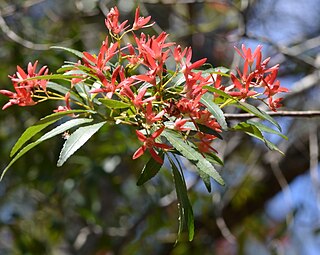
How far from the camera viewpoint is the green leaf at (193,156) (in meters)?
1.04

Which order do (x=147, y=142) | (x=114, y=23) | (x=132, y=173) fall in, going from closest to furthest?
(x=147, y=142) < (x=114, y=23) < (x=132, y=173)

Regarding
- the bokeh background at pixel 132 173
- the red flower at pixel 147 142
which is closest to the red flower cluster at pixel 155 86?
the red flower at pixel 147 142

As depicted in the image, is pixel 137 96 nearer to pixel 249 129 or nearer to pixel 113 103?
pixel 113 103

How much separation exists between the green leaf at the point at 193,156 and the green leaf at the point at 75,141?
0.12 metres

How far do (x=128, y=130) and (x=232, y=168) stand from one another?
974 millimetres

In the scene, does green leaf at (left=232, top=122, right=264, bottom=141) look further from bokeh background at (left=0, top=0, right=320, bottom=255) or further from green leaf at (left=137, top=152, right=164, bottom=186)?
bokeh background at (left=0, top=0, right=320, bottom=255)

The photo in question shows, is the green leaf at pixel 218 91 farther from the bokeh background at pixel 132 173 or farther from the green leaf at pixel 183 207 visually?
the bokeh background at pixel 132 173

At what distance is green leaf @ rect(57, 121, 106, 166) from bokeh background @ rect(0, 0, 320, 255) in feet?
4.10

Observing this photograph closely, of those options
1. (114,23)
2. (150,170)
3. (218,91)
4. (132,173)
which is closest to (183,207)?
(150,170)

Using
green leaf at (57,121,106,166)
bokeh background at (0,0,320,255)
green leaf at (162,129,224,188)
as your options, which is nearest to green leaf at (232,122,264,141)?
green leaf at (162,129,224,188)

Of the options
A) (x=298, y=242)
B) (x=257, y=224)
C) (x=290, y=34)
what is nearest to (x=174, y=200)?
(x=257, y=224)

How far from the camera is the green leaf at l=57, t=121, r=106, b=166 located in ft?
3.40

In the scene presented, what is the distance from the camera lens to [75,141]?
41.7 inches

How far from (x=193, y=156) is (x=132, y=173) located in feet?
→ 6.85
